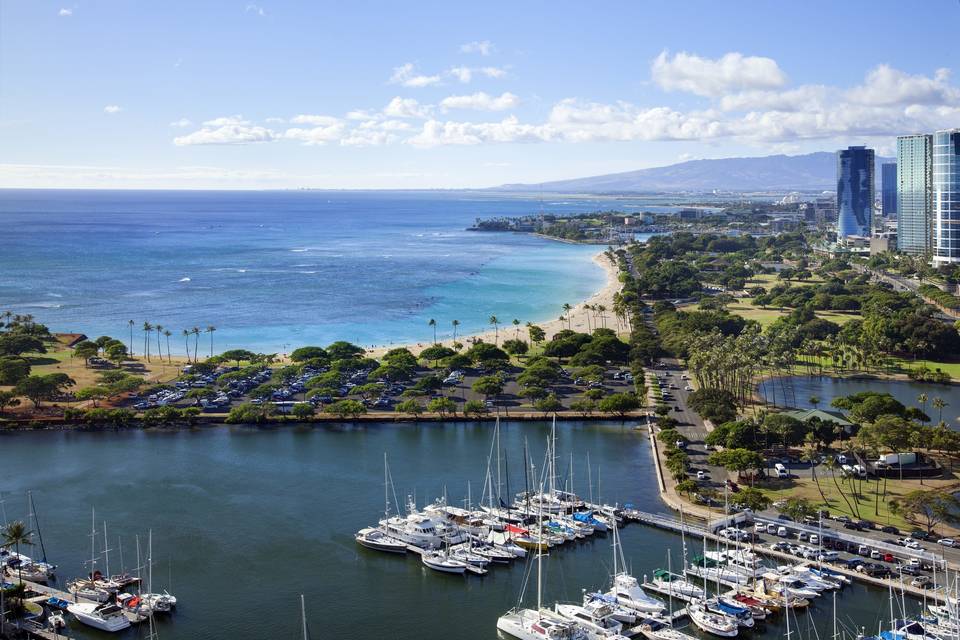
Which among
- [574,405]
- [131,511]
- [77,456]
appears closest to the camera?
[131,511]

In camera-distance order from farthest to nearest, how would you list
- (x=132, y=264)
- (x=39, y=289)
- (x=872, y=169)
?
1. (x=872, y=169)
2. (x=132, y=264)
3. (x=39, y=289)

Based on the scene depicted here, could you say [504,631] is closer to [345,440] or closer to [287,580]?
[287,580]

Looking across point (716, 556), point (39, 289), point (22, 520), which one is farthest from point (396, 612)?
point (39, 289)

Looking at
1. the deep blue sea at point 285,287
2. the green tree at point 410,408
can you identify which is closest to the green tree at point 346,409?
the green tree at point 410,408

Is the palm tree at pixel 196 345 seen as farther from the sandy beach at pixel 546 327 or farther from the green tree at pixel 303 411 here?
the green tree at pixel 303 411

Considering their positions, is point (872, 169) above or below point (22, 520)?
above

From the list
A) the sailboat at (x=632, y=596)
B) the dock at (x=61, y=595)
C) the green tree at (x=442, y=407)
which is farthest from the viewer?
the green tree at (x=442, y=407)

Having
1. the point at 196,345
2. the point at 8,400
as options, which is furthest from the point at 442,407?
the point at 196,345
